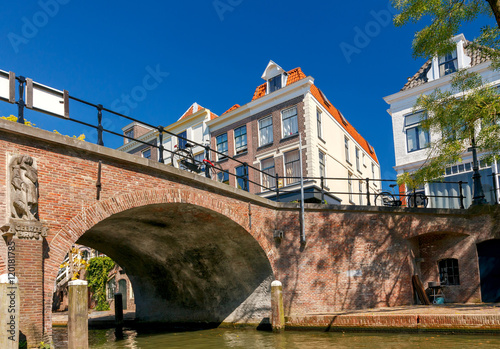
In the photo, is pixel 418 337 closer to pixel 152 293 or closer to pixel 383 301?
pixel 383 301

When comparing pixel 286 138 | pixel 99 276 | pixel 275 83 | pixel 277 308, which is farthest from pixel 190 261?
pixel 99 276

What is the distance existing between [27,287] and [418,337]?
28.8 feet

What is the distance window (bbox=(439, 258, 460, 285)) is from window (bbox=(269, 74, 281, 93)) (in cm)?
1452

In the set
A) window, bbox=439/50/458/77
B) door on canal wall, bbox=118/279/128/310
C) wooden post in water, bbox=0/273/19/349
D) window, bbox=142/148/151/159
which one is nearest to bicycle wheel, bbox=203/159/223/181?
wooden post in water, bbox=0/273/19/349

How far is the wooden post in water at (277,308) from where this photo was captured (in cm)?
1477

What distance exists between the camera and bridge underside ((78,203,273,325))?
15.0 meters

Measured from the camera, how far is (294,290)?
635 inches

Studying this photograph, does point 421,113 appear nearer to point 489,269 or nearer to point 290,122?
point 290,122

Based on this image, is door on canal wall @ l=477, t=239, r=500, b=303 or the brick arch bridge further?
door on canal wall @ l=477, t=239, r=500, b=303

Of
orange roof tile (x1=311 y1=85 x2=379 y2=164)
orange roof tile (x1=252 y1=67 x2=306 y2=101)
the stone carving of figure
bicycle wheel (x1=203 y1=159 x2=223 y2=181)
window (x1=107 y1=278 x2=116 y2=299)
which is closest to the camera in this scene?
the stone carving of figure

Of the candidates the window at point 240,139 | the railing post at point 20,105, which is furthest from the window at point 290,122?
the railing post at point 20,105

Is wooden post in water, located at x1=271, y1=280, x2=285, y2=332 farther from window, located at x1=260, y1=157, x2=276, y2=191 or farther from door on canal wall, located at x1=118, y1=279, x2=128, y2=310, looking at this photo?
door on canal wall, located at x1=118, y1=279, x2=128, y2=310

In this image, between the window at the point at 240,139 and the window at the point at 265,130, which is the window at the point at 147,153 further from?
the window at the point at 265,130

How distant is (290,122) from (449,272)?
12.4m
